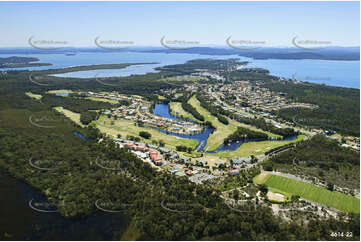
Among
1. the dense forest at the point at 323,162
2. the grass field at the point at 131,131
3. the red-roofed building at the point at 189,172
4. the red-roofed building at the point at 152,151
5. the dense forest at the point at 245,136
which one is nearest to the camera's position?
the red-roofed building at the point at 189,172

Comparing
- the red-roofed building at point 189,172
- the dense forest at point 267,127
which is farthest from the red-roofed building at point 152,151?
the dense forest at point 267,127

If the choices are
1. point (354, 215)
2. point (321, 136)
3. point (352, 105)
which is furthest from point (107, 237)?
point (352, 105)

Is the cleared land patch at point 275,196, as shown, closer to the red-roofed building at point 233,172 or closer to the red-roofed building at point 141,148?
the red-roofed building at point 233,172

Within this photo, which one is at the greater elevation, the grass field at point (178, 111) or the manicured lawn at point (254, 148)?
the grass field at point (178, 111)

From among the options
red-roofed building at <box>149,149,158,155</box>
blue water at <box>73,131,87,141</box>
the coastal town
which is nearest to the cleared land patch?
the coastal town

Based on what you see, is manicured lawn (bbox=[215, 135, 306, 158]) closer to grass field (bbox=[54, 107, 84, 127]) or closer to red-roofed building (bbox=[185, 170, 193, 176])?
red-roofed building (bbox=[185, 170, 193, 176])

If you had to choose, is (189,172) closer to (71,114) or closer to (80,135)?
(80,135)
